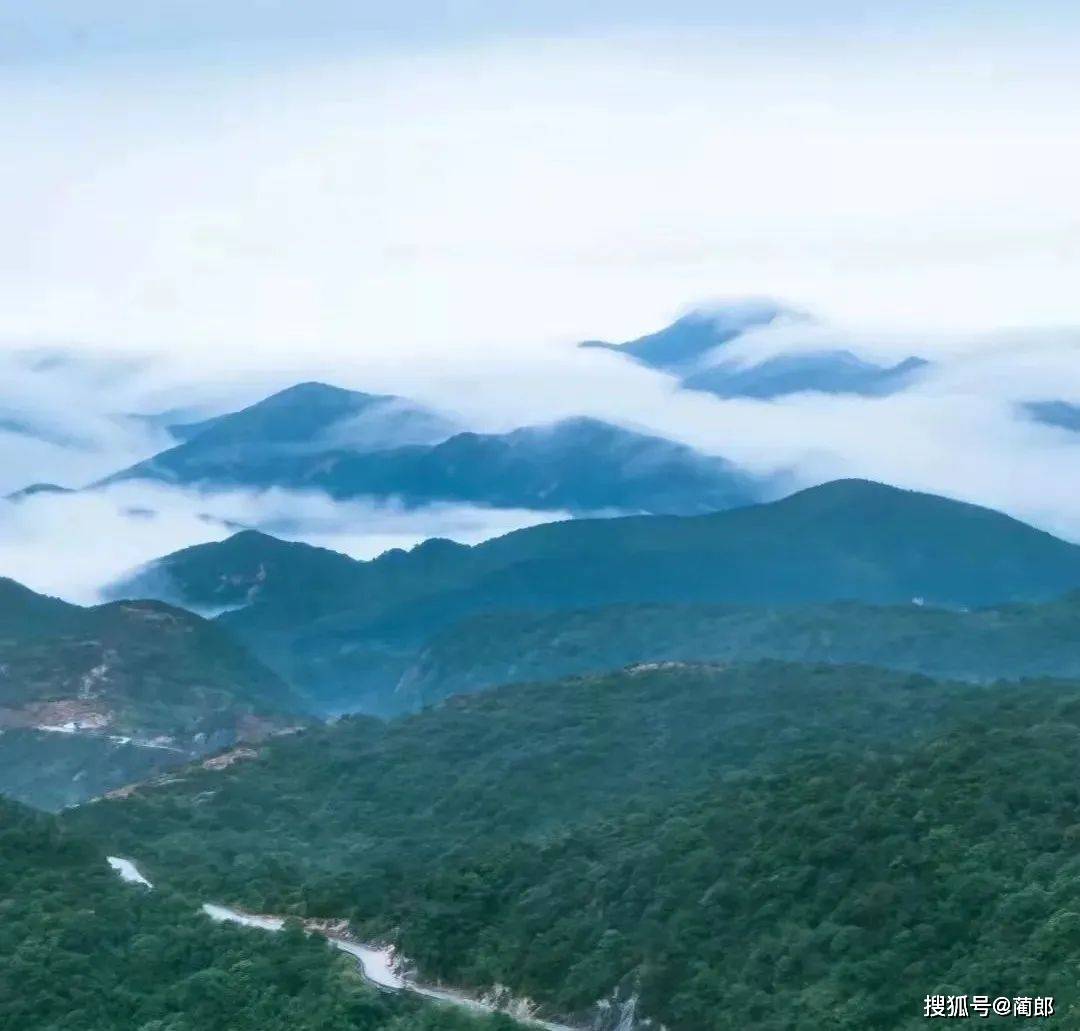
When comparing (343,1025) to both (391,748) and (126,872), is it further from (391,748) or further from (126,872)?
(391,748)

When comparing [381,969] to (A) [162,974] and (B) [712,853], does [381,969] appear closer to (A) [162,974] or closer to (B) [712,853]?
(A) [162,974]

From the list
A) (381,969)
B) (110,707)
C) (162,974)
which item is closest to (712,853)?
(381,969)

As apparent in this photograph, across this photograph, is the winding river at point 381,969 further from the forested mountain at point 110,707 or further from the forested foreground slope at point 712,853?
the forested mountain at point 110,707

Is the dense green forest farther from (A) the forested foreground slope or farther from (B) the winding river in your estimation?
(A) the forested foreground slope

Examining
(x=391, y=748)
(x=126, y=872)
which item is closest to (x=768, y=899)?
(x=126, y=872)

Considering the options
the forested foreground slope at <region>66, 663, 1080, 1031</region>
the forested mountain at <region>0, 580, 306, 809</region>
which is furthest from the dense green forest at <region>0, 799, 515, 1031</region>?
the forested mountain at <region>0, 580, 306, 809</region>

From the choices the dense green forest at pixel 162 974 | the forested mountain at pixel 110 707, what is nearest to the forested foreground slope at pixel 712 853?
the dense green forest at pixel 162 974

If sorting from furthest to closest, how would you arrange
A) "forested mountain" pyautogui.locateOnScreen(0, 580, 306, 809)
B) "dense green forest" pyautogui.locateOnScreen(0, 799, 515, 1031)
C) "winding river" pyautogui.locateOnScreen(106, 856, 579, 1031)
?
"forested mountain" pyautogui.locateOnScreen(0, 580, 306, 809) → "winding river" pyautogui.locateOnScreen(106, 856, 579, 1031) → "dense green forest" pyautogui.locateOnScreen(0, 799, 515, 1031)
